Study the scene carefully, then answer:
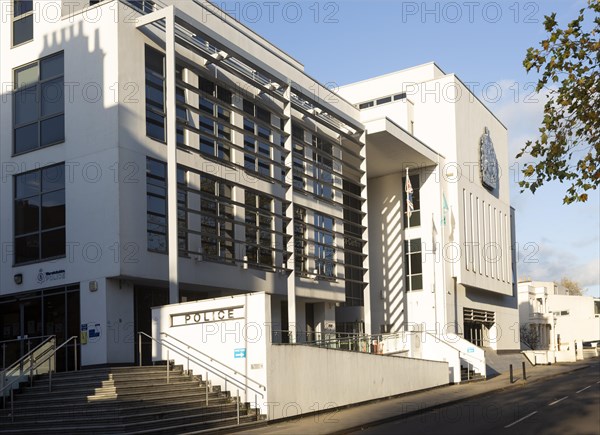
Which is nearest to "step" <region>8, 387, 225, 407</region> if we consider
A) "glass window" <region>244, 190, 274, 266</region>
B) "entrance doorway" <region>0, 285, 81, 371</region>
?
"entrance doorway" <region>0, 285, 81, 371</region>

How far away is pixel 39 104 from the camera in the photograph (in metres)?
26.4

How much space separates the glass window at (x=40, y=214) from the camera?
2539 cm

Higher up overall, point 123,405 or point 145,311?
point 145,311

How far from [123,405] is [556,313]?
91.5 m

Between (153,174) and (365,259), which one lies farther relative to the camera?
(365,259)

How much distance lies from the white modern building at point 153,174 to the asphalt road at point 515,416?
4607 mm

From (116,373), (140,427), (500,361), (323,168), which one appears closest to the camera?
(140,427)

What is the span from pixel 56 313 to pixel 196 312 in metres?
6.21

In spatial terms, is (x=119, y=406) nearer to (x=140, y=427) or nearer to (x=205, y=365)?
(x=140, y=427)

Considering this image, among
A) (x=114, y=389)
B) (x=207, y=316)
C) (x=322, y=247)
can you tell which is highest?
(x=322, y=247)

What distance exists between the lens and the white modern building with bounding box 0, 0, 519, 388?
79.0 feet

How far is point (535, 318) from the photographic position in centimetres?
8525

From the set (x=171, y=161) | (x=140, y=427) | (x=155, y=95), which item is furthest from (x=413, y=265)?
(x=140, y=427)

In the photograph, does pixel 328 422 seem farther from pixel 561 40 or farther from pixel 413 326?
pixel 413 326
